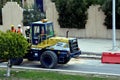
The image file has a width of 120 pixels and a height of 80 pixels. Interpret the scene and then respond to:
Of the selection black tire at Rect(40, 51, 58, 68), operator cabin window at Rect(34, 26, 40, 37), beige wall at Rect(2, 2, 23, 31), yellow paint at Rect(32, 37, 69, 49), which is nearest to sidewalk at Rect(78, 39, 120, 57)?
yellow paint at Rect(32, 37, 69, 49)

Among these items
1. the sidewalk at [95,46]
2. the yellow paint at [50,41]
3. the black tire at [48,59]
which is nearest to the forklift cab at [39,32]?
the yellow paint at [50,41]

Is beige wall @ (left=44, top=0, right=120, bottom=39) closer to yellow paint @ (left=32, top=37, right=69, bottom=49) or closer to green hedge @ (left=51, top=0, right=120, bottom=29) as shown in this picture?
green hedge @ (left=51, top=0, right=120, bottom=29)

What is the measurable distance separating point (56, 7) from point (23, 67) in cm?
1315

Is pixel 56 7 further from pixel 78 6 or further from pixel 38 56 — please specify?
pixel 38 56

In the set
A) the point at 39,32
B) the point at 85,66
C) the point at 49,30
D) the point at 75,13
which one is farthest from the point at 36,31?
the point at 75,13

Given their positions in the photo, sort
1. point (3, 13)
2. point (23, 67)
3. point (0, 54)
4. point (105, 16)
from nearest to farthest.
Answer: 1. point (0, 54)
2. point (23, 67)
3. point (105, 16)
4. point (3, 13)

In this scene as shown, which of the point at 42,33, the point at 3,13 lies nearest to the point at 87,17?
the point at 3,13

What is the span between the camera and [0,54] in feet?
53.3

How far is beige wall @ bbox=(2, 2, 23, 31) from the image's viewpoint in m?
33.2

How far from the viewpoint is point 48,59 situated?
1923 centimetres

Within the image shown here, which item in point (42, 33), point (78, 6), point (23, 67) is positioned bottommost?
point (23, 67)

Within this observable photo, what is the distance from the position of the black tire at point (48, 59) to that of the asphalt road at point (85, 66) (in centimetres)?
33

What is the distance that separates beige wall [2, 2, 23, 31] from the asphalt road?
1250 centimetres

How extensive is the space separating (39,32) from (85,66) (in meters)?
2.96
